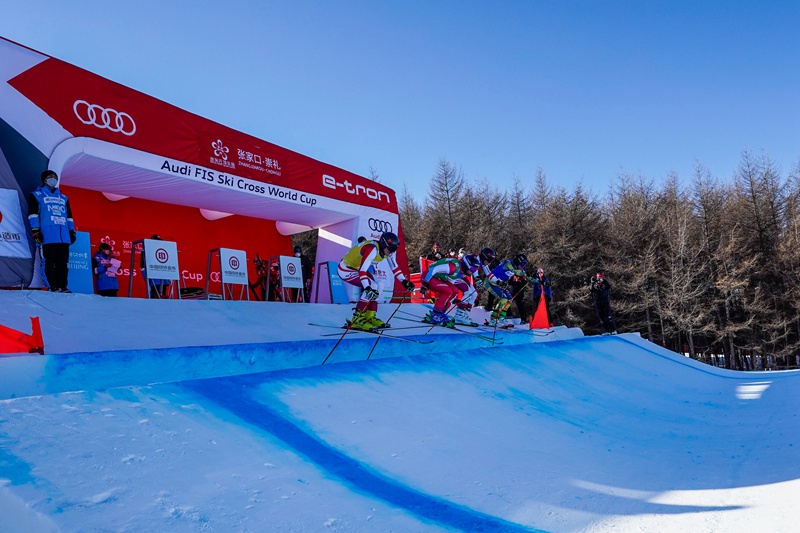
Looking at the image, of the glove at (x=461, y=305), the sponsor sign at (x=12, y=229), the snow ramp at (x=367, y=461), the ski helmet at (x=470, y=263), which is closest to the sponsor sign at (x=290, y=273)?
the glove at (x=461, y=305)

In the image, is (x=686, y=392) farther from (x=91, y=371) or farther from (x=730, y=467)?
(x=91, y=371)

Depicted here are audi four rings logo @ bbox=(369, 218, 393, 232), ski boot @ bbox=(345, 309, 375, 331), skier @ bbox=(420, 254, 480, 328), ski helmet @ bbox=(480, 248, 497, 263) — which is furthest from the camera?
audi four rings logo @ bbox=(369, 218, 393, 232)

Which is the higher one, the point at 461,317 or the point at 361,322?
the point at 361,322

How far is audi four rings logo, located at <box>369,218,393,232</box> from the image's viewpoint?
15875 millimetres

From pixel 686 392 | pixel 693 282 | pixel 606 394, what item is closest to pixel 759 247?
pixel 693 282

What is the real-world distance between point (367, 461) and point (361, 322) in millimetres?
4626

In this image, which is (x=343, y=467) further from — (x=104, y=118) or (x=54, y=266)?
(x=104, y=118)

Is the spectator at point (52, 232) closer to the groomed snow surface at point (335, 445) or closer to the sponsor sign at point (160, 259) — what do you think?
the groomed snow surface at point (335, 445)

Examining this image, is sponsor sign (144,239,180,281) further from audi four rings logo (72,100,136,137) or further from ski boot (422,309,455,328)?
ski boot (422,309,455,328)

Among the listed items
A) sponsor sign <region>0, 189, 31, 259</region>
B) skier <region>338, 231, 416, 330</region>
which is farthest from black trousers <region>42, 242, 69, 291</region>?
Answer: skier <region>338, 231, 416, 330</region>

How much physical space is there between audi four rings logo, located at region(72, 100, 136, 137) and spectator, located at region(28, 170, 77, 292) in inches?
97.1

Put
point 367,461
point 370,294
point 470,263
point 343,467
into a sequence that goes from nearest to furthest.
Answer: point 343,467, point 367,461, point 370,294, point 470,263

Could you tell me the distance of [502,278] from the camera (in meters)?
12.0

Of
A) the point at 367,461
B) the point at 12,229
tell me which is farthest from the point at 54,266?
the point at 367,461
